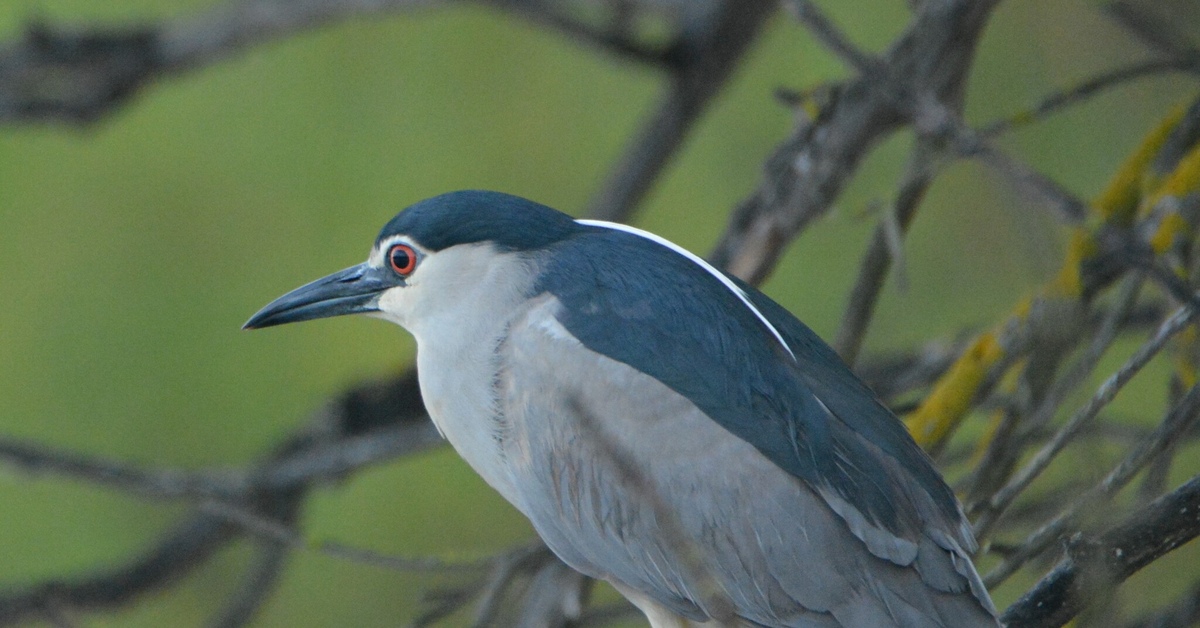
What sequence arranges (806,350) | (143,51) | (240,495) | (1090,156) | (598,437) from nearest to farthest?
(598,437)
(806,350)
(240,495)
(143,51)
(1090,156)

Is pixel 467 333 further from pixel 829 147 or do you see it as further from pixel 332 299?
pixel 829 147

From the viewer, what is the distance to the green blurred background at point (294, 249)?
321 centimetres

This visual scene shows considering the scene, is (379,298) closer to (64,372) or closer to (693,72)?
(693,72)

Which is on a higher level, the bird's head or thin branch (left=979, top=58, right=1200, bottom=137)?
thin branch (left=979, top=58, right=1200, bottom=137)

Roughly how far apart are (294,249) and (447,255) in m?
1.71

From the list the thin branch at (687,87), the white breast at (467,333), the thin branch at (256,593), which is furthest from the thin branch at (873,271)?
the thin branch at (256,593)

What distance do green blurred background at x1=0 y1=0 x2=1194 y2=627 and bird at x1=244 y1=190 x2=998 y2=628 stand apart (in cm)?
150

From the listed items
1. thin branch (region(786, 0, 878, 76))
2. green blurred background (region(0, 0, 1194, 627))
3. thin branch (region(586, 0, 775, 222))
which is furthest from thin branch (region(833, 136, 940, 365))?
green blurred background (region(0, 0, 1194, 627))

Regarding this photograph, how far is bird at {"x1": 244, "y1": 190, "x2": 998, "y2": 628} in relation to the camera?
1457 millimetres

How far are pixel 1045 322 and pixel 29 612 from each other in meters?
1.61

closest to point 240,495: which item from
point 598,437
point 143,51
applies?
point 143,51

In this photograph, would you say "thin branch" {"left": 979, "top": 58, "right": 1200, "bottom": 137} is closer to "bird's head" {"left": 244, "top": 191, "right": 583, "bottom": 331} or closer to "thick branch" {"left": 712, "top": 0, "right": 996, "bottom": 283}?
"thick branch" {"left": 712, "top": 0, "right": 996, "bottom": 283}

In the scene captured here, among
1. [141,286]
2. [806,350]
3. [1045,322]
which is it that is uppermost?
[1045,322]

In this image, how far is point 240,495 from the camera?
7.57 ft
